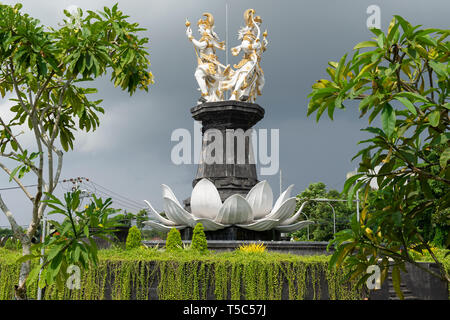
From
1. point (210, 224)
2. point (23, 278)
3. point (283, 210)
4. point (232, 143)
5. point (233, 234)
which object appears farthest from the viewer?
point (232, 143)

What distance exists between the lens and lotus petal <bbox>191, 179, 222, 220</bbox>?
13648 mm

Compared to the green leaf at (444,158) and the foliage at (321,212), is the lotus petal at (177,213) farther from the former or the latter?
the foliage at (321,212)

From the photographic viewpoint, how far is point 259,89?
1566 centimetres

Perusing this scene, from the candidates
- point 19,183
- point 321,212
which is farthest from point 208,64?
point 321,212

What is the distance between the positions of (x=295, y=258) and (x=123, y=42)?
5.25 metres

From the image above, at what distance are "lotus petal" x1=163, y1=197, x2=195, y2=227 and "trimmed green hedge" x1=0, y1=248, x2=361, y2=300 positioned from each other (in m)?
4.61

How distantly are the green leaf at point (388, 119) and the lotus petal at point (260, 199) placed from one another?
32.8ft

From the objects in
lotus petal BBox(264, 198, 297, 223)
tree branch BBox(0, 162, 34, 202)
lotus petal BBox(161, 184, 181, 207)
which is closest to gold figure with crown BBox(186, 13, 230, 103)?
lotus petal BBox(161, 184, 181, 207)

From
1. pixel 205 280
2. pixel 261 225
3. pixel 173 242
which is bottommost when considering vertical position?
pixel 205 280

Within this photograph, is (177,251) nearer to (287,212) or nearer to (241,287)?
(241,287)

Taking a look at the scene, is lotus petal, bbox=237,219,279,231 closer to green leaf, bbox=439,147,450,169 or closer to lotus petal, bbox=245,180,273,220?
lotus petal, bbox=245,180,273,220

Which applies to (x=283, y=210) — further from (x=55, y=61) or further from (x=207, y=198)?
(x=55, y=61)

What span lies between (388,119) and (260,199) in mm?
10348

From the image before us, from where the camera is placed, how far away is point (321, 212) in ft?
123
